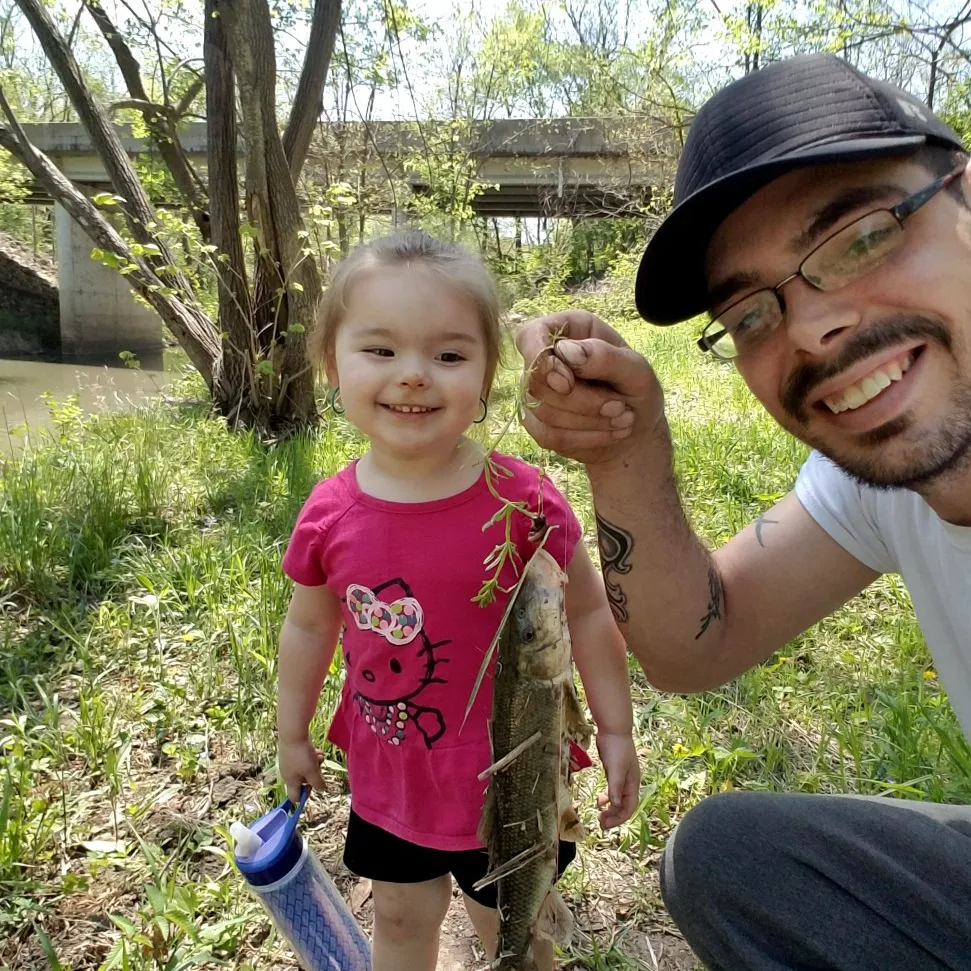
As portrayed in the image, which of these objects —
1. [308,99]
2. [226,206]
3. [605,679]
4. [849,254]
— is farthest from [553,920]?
[308,99]

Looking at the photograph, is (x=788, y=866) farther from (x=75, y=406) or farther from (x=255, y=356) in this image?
(x=75, y=406)

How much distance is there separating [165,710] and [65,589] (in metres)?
1.32

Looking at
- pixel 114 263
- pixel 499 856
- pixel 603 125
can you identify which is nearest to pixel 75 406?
pixel 114 263

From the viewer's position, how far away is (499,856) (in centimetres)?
150

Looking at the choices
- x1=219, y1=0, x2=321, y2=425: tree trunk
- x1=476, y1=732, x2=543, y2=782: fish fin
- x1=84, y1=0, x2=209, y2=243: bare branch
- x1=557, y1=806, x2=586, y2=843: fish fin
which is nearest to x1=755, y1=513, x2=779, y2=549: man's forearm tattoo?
x1=557, y1=806, x2=586, y2=843: fish fin

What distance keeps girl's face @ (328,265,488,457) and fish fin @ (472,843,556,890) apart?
900 mm

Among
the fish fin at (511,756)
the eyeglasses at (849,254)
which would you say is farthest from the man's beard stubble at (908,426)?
the fish fin at (511,756)

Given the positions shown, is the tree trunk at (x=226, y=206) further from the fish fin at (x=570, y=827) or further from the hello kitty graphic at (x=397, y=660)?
the fish fin at (x=570, y=827)

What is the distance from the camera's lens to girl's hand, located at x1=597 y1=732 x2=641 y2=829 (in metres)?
1.82

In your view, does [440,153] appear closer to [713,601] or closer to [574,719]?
[713,601]

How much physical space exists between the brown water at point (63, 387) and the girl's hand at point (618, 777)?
618 centimetres

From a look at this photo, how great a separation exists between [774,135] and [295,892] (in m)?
2.09

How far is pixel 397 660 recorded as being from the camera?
1778 mm

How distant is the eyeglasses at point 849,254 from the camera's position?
154 centimetres
